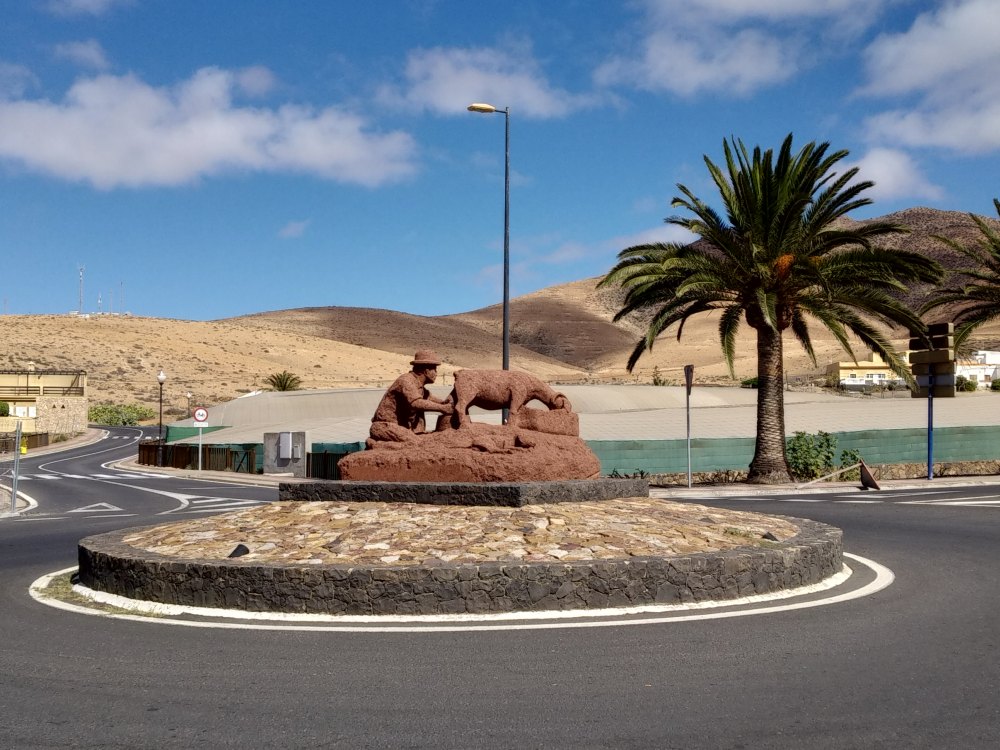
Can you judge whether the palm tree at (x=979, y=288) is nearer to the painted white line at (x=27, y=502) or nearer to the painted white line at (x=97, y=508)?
the painted white line at (x=97, y=508)

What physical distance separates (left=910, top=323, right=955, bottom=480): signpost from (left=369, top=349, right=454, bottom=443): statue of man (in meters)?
18.7

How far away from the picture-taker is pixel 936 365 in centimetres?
2705

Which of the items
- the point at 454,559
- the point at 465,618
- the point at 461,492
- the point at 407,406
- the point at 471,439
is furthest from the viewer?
the point at 407,406

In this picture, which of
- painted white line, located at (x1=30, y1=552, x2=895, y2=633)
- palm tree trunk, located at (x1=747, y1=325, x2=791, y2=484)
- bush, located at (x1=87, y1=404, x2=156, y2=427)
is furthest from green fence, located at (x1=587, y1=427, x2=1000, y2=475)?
bush, located at (x1=87, y1=404, x2=156, y2=427)

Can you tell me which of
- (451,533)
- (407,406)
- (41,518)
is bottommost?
(41,518)

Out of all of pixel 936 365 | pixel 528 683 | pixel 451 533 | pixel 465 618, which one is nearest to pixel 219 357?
pixel 936 365

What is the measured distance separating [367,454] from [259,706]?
6.65 meters

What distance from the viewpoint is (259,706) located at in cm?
567

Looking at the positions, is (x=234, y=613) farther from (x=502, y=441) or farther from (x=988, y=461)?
(x=988, y=461)

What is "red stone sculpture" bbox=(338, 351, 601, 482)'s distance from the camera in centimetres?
1173

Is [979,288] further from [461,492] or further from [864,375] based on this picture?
[864,375]

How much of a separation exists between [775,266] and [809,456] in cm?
671

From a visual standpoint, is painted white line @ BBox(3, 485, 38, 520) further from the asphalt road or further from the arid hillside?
the arid hillside

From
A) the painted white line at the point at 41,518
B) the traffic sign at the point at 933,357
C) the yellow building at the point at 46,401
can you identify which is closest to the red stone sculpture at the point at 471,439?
the painted white line at the point at 41,518
